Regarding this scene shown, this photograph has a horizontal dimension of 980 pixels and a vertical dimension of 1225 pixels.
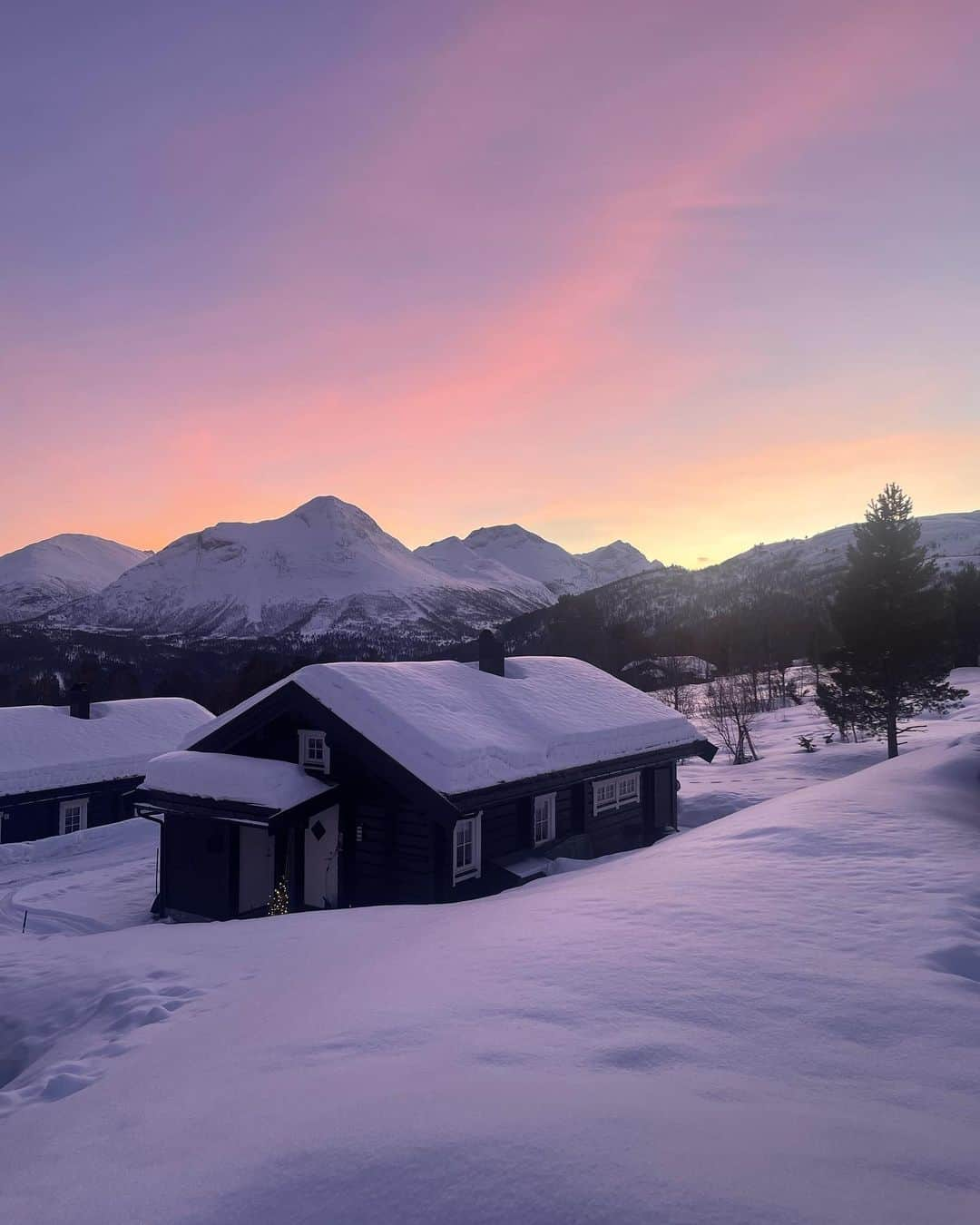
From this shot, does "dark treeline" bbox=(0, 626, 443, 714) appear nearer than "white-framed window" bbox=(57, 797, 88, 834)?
No

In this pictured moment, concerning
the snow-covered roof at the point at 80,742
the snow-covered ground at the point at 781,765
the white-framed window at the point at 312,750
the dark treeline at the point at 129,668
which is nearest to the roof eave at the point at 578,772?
the snow-covered ground at the point at 781,765

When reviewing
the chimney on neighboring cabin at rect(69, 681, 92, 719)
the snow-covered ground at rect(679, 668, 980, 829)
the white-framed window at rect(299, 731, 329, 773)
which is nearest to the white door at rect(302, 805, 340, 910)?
the white-framed window at rect(299, 731, 329, 773)

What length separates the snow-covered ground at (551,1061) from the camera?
10.8ft

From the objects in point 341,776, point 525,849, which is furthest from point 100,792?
point 525,849

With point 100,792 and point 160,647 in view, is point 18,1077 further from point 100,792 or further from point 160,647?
point 160,647

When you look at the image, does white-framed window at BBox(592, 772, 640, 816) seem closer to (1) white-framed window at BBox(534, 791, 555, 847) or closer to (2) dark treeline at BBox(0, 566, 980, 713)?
(1) white-framed window at BBox(534, 791, 555, 847)

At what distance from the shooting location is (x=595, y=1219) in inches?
116

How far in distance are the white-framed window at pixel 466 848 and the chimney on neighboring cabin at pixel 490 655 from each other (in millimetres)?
Answer: 5474

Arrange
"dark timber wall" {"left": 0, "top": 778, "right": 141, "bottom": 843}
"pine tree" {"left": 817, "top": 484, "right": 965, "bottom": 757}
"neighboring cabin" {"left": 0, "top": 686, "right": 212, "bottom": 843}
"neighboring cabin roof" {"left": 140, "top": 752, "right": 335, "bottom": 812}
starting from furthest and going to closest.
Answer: "pine tree" {"left": 817, "top": 484, "right": 965, "bottom": 757} < "neighboring cabin" {"left": 0, "top": 686, "right": 212, "bottom": 843} < "dark timber wall" {"left": 0, "top": 778, "right": 141, "bottom": 843} < "neighboring cabin roof" {"left": 140, "top": 752, "right": 335, "bottom": 812}

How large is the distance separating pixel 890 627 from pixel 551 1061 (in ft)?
90.7

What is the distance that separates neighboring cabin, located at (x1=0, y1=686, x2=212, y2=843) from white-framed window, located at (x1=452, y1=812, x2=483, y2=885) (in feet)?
43.3

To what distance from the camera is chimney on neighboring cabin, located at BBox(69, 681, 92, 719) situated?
2934 centimetres

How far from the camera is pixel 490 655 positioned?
2088 centimetres

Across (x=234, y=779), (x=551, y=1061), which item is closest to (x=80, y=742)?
(x=234, y=779)
